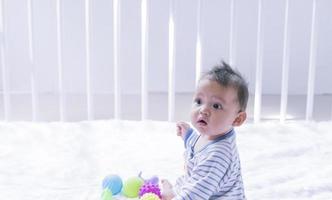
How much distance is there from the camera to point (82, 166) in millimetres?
1306

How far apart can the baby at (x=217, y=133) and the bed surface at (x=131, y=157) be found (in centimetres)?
26

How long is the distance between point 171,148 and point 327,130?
1.65 feet

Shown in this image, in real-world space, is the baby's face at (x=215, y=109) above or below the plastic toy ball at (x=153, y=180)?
above

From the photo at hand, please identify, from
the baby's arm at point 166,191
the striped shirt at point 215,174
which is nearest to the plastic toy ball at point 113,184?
the baby's arm at point 166,191

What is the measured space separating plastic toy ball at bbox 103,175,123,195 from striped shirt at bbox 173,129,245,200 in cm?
24

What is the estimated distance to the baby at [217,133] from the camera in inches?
34.8

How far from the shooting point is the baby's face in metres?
0.90

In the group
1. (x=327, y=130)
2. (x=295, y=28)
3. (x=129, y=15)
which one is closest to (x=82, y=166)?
A: (x=327, y=130)

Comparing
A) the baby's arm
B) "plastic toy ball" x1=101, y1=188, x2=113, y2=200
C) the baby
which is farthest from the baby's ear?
"plastic toy ball" x1=101, y1=188, x2=113, y2=200

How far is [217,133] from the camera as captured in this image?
906 millimetres

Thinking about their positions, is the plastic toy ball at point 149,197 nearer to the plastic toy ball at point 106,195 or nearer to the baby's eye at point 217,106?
the plastic toy ball at point 106,195

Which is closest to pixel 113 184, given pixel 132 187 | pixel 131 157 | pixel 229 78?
pixel 132 187

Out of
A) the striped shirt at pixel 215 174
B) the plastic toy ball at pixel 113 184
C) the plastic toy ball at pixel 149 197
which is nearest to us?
the striped shirt at pixel 215 174

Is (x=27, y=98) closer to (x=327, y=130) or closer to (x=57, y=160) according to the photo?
(x=57, y=160)
